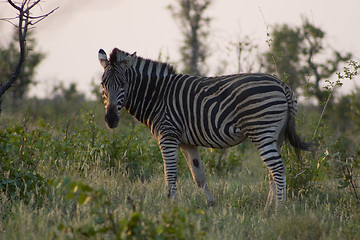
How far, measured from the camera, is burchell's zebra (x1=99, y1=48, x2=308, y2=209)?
582cm

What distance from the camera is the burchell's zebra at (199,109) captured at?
582 centimetres

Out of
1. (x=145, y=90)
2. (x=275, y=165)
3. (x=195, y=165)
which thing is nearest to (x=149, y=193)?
(x=195, y=165)

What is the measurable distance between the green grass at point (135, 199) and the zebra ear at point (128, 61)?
5.71ft

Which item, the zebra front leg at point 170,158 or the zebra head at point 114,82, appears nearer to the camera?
the zebra head at point 114,82

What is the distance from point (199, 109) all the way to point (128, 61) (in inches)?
49.7

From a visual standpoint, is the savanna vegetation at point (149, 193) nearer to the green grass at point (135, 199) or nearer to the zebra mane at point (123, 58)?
the green grass at point (135, 199)

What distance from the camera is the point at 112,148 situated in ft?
26.9

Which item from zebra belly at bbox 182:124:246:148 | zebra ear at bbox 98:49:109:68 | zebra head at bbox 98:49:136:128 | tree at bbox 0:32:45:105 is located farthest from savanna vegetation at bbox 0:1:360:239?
tree at bbox 0:32:45:105

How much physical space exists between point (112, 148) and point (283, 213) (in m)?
3.87

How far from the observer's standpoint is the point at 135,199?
18.0 feet

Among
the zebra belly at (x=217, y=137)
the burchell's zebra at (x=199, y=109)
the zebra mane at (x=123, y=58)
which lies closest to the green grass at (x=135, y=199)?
the burchell's zebra at (x=199, y=109)

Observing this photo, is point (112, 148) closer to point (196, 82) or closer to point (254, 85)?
point (196, 82)

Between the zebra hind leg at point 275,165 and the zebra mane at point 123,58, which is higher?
the zebra mane at point 123,58

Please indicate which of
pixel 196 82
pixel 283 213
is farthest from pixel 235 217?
pixel 196 82
